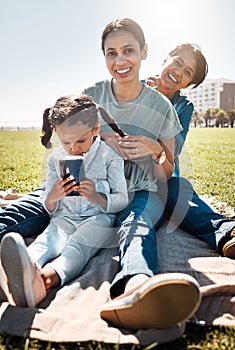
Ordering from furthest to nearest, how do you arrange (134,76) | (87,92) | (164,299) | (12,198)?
(12,198) < (87,92) < (134,76) < (164,299)

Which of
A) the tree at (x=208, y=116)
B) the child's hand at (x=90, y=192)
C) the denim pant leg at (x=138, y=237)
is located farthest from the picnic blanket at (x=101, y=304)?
the tree at (x=208, y=116)

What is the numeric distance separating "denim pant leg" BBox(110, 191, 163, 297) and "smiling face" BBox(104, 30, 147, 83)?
2.52ft

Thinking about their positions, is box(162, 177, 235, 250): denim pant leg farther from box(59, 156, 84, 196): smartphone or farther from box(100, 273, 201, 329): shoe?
box(100, 273, 201, 329): shoe

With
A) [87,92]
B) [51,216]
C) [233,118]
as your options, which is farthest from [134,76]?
[233,118]

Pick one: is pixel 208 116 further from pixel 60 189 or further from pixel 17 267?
pixel 17 267

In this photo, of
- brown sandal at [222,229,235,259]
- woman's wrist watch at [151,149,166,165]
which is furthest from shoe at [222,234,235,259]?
woman's wrist watch at [151,149,166,165]

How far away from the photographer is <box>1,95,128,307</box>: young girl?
→ 2.08 metres

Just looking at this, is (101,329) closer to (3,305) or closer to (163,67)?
(3,305)

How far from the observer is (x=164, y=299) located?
1464mm

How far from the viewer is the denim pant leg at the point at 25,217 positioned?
7.66 feet

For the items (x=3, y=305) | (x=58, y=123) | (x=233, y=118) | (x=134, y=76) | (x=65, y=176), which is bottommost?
(x=233, y=118)

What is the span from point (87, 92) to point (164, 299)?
1.76 m

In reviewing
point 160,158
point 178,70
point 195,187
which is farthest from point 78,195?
point 195,187

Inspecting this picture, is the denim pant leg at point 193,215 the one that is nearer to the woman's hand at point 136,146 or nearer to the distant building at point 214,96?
the woman's hand at point 136,146
